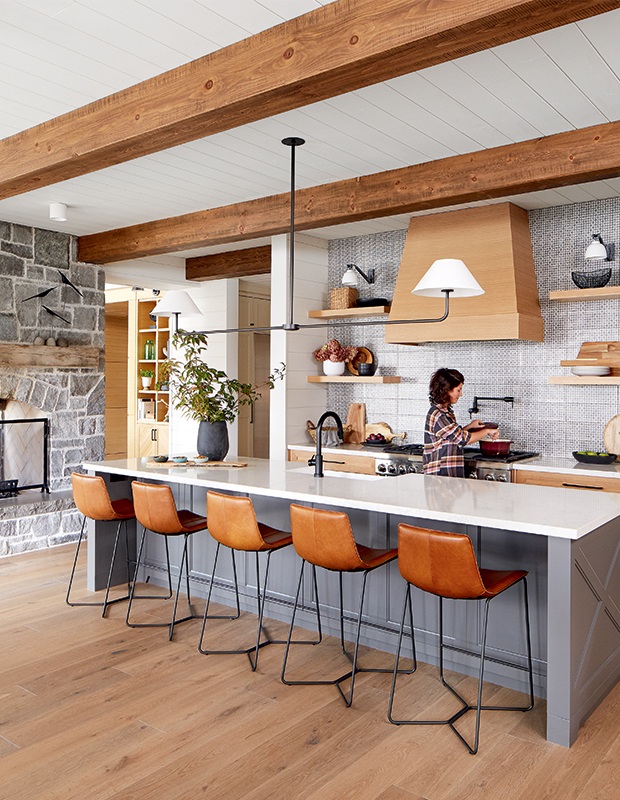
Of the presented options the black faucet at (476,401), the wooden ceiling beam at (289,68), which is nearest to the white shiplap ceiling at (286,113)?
the wooden ceiling beam at (289,68)

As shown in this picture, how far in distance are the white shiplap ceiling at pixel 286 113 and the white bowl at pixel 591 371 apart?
3.90 ft

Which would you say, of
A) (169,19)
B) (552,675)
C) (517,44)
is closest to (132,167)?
(169,19)

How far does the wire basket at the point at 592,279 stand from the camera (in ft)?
14.8

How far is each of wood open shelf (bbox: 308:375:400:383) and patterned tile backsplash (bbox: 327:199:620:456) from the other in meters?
0.14

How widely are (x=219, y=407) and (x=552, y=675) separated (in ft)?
8.51

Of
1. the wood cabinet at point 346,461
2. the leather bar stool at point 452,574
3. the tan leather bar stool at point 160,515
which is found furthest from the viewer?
the wood cabinet at point 346,461

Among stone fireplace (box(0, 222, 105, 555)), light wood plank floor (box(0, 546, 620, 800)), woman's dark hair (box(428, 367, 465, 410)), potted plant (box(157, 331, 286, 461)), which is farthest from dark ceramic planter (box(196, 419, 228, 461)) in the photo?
stone fireplace (box(0, 222, 105, 555))

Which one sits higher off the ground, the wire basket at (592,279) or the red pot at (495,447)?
the wire basket at (592,279)

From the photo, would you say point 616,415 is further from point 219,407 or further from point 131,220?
point 131,220

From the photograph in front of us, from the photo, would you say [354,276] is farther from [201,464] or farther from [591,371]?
[201,464]

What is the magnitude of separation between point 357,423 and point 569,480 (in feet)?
6.90

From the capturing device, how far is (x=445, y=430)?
4066 mm

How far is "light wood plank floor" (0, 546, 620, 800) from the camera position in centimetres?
227

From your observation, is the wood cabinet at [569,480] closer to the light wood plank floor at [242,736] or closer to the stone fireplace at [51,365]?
the light wood plank floor at [242,736]
